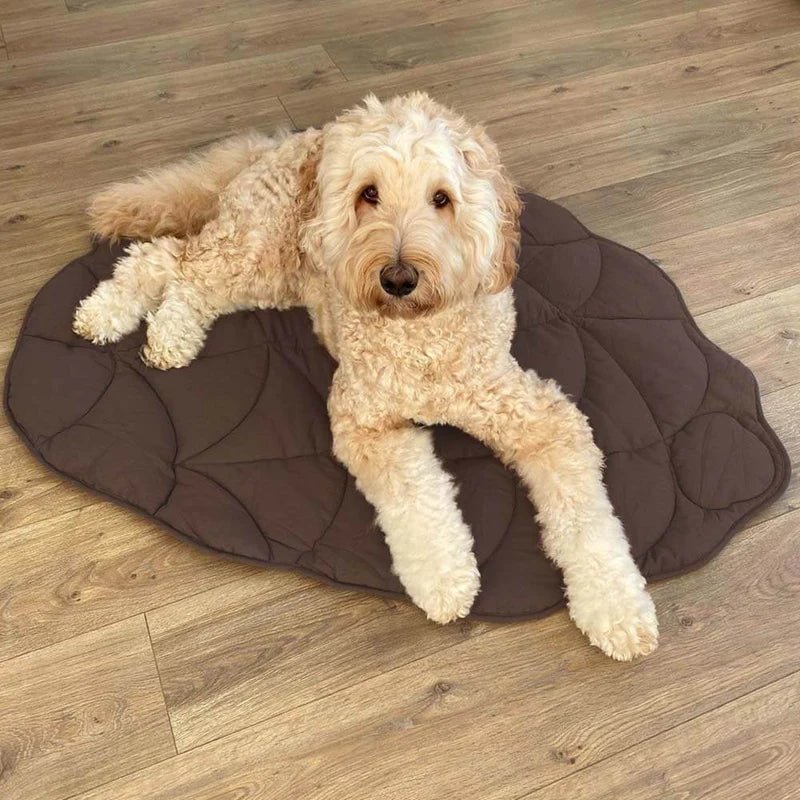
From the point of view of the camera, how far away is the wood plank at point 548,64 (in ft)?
10.7

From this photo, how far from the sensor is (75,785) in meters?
1.59

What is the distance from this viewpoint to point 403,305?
5.47 feet

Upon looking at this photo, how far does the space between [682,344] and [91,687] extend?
69.8 inches

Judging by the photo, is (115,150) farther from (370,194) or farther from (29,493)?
(370,194)

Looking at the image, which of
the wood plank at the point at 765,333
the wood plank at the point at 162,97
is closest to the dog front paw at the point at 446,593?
the wood plank at the point at 765,333

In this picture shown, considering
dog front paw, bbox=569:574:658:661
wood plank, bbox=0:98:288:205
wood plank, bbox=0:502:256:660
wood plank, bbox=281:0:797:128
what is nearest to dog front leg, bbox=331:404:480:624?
dog front paw, bbox=569:574:658:661

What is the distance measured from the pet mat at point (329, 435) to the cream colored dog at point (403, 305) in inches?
3.2

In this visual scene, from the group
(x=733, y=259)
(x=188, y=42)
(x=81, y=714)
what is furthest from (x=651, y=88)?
(x=81, y=714)

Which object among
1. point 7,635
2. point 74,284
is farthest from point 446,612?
point 74,284

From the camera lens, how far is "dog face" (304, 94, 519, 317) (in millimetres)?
1581

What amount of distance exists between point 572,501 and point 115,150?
7.30 feet

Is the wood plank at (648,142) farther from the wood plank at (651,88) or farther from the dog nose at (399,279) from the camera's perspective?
the dog nose at (399,279)

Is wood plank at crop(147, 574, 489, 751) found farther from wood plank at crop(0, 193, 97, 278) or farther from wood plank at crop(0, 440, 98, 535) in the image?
wood plank at crop(0, 193, 97, 278)

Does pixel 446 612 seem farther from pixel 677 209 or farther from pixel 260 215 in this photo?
pixel 677 209
